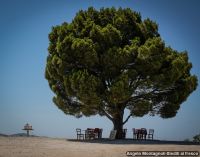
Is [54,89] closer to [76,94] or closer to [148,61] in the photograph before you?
[76,94]

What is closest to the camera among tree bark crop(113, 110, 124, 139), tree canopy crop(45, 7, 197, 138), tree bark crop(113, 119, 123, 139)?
tree canopy crop(45, 7, 197, 138)

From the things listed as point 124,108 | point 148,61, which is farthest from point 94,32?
point 124,108

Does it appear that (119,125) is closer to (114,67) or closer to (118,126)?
(118,126)

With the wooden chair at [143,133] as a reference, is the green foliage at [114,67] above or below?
above

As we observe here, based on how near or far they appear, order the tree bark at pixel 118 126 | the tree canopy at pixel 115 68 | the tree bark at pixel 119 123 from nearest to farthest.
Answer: the tree canopy at pixel 115 68 < the tree bark at pixel 118 126 < the tree bark at pixel 119 123

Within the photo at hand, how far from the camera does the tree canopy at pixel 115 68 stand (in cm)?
2895

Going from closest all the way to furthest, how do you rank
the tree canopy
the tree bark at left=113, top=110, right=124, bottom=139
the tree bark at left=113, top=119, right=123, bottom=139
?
the tree canopy, the tree bark at left=113, top=119, right=123, bottom=139, the tree bark at left=113, top=110, right=124, bottom=139

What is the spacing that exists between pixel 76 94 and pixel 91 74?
A: 2.18m

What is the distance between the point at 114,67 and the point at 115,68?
0.45 ft

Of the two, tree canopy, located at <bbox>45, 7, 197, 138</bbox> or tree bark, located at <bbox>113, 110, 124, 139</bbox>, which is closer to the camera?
Result: tree canopy, located at <bbox>45, 7, 197, 138</bbox>

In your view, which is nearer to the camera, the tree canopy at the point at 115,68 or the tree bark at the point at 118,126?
the tree canopy at the point at 115,68

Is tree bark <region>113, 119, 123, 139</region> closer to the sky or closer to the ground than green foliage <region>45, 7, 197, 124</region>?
closer to the ground

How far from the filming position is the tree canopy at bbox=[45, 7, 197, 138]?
28953 millimetres

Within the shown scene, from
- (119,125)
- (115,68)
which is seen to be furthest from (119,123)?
(115,68)
